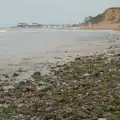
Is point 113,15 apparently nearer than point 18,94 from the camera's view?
No

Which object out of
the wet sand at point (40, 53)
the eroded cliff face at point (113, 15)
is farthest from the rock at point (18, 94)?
the eroded cliff face at point (113, 15)

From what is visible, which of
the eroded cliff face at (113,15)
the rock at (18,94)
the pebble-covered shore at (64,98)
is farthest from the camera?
the eroded cliff face at (113,15)

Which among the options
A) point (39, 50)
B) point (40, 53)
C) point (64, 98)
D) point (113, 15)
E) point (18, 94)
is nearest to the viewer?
point (64, 98)

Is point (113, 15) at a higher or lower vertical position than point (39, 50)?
higher

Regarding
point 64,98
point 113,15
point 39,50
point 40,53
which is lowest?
point 39,50

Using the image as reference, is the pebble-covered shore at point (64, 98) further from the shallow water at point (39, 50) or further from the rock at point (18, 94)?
the shallow water at point (39, 50)

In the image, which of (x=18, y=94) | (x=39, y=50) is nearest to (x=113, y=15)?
(x=39, y=50)

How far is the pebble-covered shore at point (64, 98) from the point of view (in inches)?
345

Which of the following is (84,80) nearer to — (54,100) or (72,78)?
(72,78)

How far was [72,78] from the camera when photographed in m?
14.7

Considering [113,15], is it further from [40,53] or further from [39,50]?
[40,53]

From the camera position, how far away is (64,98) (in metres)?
10.3

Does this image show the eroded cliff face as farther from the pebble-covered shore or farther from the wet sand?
the pebble-covered shore

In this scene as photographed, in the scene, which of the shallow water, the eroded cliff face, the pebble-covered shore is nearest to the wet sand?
the shallow water
